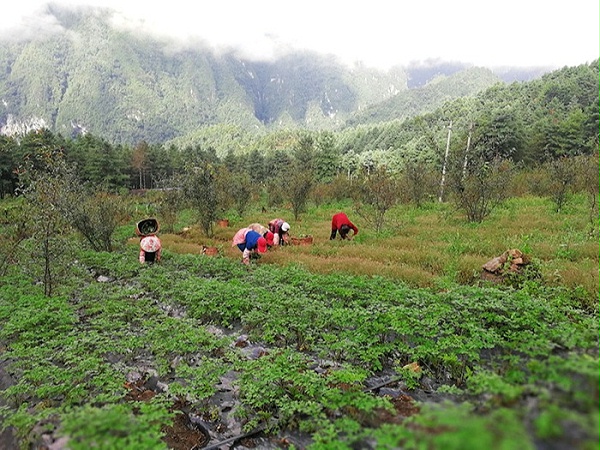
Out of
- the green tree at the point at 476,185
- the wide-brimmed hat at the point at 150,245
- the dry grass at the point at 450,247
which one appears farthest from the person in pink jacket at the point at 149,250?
the green tree at the point at 476,185

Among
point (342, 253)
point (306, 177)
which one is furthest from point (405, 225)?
point (306, 177)

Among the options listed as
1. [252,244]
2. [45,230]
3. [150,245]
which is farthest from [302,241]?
[45,230]

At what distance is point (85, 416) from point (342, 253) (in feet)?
38.0

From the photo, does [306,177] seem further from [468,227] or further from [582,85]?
[582,85]

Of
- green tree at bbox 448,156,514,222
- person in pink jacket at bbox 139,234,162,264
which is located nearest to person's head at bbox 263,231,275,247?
person in pink jacket at bbox 139,234,162,264

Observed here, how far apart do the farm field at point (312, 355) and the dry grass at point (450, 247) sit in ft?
0.34

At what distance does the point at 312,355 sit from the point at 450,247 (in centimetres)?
868

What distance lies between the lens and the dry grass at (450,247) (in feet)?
33.9

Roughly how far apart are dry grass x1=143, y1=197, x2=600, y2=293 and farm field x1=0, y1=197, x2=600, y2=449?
10cm

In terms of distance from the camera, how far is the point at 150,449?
2.96m

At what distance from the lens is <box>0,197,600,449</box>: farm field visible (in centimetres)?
238

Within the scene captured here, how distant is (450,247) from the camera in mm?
13336

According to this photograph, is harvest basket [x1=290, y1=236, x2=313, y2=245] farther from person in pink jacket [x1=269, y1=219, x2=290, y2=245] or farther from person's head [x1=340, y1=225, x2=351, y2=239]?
person's head [x1=340, y1=225, x2=351, y2=239]

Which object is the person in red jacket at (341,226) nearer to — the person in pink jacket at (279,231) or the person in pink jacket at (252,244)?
the person in pink jacket at (279,231)
